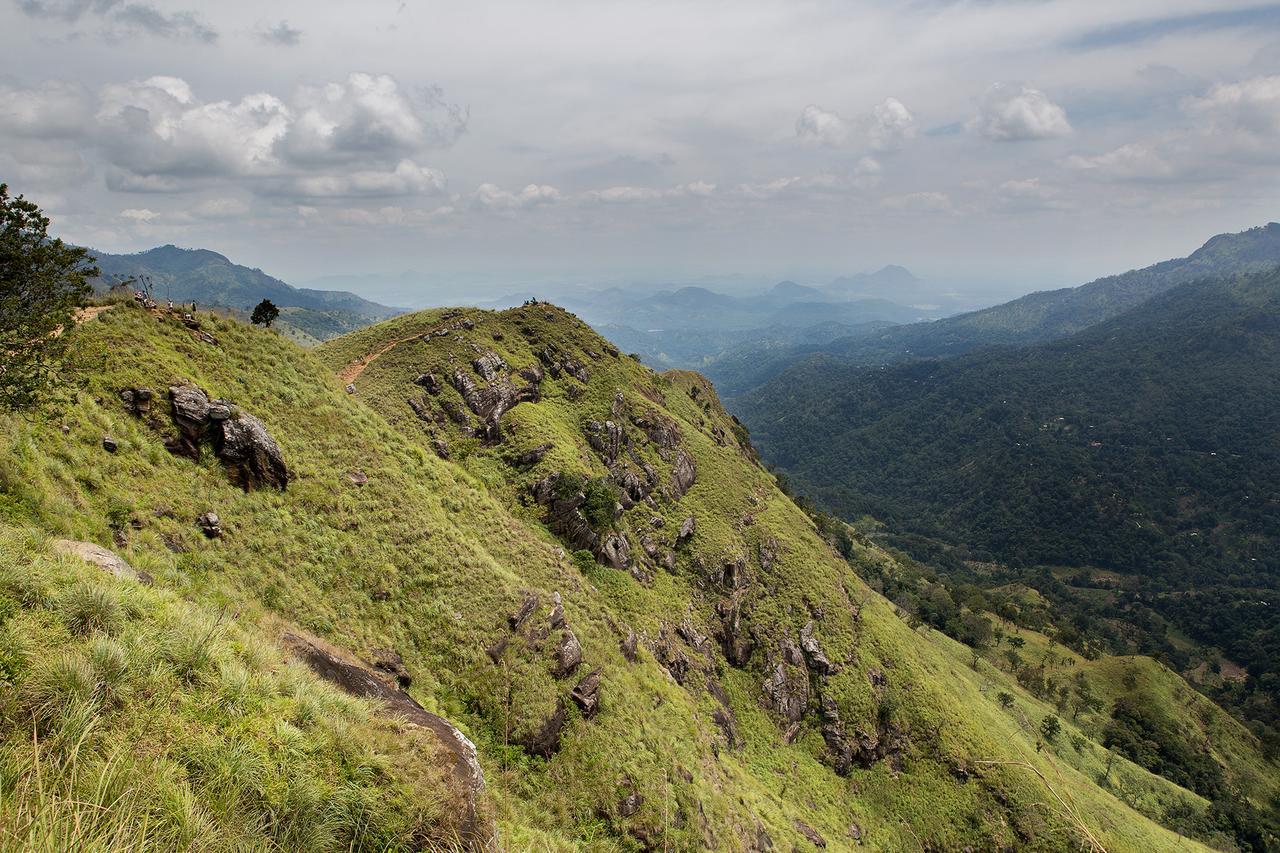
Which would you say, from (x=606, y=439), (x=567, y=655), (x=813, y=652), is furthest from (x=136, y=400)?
(x=813, y=652)

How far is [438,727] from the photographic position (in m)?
12.6

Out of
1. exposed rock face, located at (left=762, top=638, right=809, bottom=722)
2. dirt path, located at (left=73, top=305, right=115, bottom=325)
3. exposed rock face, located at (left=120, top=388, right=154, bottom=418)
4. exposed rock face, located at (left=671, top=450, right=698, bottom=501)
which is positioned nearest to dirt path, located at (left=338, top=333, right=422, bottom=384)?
dirt path, located at (left=73, top=305, right=115, bottom=325)

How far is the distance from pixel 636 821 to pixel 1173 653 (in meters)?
222

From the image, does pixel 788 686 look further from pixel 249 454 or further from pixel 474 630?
pixel 249 454

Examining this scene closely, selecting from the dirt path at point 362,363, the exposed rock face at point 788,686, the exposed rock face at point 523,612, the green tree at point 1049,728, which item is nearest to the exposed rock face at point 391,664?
the exposed rock face at point 523,612

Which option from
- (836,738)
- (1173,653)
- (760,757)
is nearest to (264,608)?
(760,757)

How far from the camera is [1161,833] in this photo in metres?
57.0

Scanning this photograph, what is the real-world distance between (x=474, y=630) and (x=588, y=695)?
241 inches

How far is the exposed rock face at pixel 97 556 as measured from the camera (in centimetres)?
1178

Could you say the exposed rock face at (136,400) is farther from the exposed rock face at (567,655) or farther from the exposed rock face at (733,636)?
the exposed rock face at (733,636)

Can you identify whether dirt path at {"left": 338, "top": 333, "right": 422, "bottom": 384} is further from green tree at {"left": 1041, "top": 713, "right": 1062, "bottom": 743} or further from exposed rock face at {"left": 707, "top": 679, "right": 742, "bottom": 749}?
green tree at {"left": 1041, "top": 713, "right": 1062, "bottom": 743}

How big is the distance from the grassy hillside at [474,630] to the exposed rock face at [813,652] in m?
0.19

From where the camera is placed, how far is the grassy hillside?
745cm

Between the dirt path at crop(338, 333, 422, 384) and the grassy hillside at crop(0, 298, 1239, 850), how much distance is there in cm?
35
